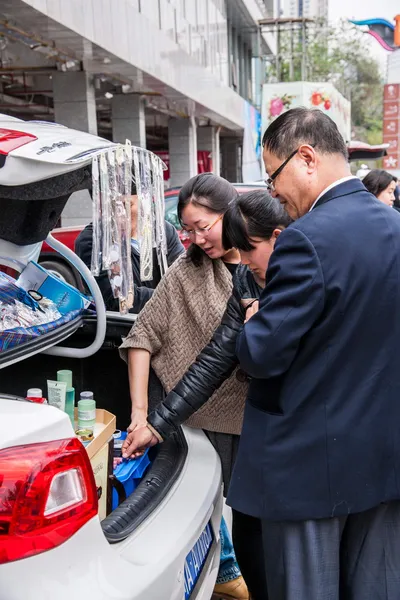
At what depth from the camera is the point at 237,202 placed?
227 centimetres

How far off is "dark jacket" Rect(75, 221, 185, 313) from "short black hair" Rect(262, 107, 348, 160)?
4.54ft

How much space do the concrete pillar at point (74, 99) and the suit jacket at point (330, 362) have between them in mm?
9889

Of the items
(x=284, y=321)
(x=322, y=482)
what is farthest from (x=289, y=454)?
(x=284, y=321)

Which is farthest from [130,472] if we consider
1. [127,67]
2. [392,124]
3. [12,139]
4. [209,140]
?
[392,124]

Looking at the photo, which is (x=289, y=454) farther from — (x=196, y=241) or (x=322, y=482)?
(x=196, y=241)

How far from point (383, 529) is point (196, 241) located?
46.9 inches

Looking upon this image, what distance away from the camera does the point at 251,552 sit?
2.59 m

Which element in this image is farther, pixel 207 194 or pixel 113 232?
pixel 207 194

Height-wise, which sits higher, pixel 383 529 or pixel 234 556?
pixel 383 529

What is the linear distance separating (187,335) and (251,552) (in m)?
0.84

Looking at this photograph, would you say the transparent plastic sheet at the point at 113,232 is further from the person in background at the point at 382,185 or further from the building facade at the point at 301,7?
the building facade at the point at 301,7

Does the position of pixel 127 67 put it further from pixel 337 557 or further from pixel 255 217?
pixel 337 557

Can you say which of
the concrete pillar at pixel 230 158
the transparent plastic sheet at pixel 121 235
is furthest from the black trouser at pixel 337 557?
the concrete pillar at pixel 230 158

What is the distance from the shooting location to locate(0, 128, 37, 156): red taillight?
6.33 ft
